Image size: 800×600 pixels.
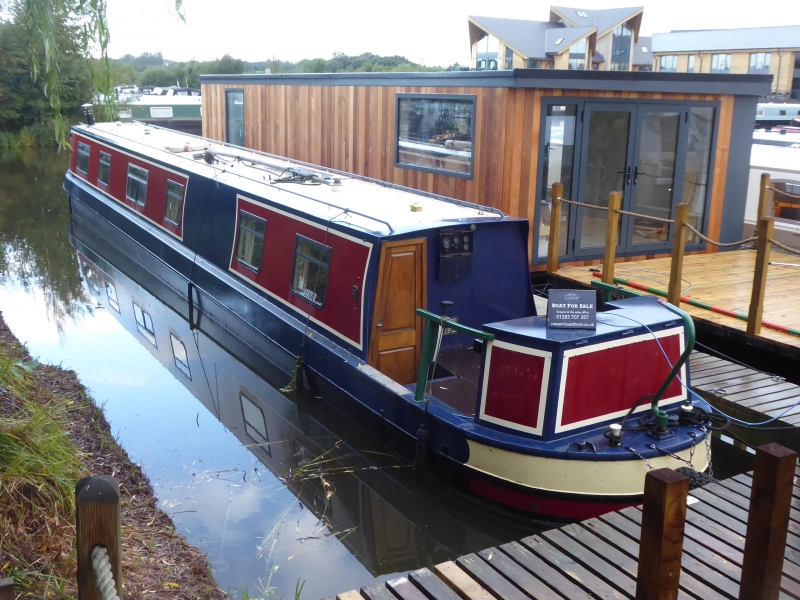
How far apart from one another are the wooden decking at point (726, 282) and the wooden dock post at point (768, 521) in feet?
14.4

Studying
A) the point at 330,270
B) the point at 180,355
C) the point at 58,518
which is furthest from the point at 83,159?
the point at 58,518

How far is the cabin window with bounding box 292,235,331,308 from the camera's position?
7.57 meters

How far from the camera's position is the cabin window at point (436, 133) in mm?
9688

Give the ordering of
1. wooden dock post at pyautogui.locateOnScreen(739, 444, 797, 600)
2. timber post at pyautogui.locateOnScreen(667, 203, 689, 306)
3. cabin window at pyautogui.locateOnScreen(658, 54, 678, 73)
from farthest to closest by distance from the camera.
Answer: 1. cabin window at pyautogui.locateOnScreen(658, 54, 678, 73)
2. timber post at pyautogui.locateOnScreen(667, 203, 689, 306)
3. wooden dock post at pyautogui.locateOnScreen(739, 444, 797, 600)

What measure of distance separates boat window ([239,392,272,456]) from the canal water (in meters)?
0.02

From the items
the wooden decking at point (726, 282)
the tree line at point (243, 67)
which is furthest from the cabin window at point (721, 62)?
the wooden decking at point (726, 282)

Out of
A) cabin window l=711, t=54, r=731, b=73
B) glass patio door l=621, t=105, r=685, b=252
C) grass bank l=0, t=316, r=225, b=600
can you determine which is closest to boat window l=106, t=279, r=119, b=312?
grass bank l=0, t=316, r=225, b=600

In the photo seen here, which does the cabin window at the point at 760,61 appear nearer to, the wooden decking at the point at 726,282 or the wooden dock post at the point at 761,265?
the wooden decking at the point at 726,282

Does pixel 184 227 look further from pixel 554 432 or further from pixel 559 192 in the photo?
pixel 554 432

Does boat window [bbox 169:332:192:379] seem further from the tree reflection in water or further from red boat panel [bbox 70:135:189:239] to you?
red boat panel [bbox 70:135:189:239]

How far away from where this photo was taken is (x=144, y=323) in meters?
10.4

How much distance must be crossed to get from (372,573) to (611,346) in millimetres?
2276

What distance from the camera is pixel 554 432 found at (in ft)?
18.1

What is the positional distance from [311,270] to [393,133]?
3.69m
